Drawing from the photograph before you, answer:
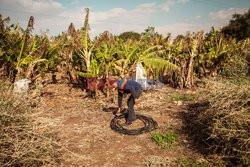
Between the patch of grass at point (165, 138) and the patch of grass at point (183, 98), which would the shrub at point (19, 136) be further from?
the patch of grass at point (183, 98)

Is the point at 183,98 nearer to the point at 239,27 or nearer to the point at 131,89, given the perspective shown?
the point at 131,89

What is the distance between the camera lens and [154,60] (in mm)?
7641

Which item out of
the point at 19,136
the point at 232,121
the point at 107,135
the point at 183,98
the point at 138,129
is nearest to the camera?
the point at 19,136

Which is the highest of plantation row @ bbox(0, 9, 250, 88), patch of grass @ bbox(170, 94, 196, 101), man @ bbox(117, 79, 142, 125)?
plantation row @ bbox(0, 9, 250, 88)

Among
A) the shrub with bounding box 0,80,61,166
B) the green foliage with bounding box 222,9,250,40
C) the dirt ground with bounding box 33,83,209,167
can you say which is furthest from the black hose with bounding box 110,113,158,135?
the green foliage with bounding box 222,9,250,40

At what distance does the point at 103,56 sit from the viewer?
7.37 meters

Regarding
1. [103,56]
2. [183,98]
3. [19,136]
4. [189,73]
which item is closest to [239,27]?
[189,73]

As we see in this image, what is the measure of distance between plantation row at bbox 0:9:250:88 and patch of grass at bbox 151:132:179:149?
2202 mm

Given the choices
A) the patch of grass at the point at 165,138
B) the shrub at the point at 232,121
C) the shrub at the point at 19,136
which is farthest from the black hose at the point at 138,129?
the shrub at the point at 19,136

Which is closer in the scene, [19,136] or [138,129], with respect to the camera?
[19,136]

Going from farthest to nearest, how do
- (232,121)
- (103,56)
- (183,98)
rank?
(183,98) → (103,56) → (232,121)

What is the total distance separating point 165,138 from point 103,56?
3.97m

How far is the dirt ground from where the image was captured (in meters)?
3.95

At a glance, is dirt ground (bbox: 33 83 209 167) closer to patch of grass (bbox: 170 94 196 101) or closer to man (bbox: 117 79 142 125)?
patch of grass (bbox: 170 94 196 101)
